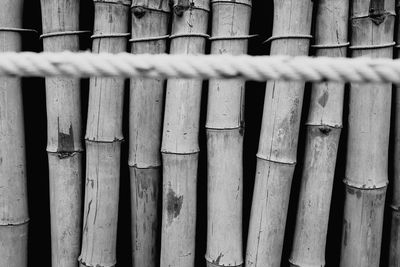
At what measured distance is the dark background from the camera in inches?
36.4

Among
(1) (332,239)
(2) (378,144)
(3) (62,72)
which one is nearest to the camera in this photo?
(3) (62,72)

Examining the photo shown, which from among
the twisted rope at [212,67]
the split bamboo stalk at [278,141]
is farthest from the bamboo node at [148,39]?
the twisted rope at [212,67]

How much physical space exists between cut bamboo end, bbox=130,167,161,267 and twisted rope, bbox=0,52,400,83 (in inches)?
21.3

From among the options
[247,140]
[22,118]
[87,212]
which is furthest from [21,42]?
[247,140]

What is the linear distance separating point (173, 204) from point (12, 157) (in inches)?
14.9

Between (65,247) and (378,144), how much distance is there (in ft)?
2.35

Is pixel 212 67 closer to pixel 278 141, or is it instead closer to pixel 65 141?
pixel 278 141

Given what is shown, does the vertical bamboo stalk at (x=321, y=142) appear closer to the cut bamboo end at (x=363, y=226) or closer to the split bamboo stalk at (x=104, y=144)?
the cut bamboo end at (x=363, y=226)

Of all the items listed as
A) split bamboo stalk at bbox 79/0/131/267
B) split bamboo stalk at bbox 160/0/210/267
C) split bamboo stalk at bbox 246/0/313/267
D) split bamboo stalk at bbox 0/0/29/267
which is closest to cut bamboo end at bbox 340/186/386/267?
split bamboo stalk at bbox 246/0/313/267

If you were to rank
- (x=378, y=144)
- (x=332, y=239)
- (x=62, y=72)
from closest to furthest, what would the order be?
(x=62, y=72), (x=378, y=144), (x=332, y=239)

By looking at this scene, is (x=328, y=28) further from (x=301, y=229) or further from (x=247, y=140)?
(x=301, y=229)

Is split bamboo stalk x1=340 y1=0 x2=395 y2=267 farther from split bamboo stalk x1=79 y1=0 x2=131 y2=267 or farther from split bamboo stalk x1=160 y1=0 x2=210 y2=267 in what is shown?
split bamboo stalk x1=79 y1=0 x2=131 y2=267

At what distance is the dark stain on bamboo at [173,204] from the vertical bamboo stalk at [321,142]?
10.1 inches

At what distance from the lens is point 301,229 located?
0.86 meters
